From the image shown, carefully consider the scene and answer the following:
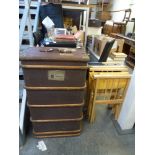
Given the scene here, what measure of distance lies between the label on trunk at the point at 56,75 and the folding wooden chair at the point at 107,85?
0.41 metres

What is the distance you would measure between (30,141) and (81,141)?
0.54m

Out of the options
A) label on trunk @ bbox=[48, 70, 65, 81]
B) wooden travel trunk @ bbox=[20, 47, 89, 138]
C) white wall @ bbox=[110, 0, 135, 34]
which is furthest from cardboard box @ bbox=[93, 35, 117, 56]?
white wall @ bbox=[110, 0, 135, 34]

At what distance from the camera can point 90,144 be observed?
5.13 ft

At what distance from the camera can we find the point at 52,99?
1.38 metres

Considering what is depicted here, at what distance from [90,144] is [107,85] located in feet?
2.18

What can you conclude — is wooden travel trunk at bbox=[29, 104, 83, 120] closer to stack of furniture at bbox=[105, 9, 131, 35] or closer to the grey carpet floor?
the grey carpet floor

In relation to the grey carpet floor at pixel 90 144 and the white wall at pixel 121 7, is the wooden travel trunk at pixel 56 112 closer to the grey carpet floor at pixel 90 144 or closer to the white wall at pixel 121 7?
the grey carpet floor at pixel 90 144

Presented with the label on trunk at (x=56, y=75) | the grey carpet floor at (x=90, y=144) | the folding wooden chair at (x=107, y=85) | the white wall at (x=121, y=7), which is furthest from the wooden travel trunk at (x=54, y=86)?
the white wall at (x=121, y=7)

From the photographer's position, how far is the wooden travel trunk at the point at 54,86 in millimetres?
1229

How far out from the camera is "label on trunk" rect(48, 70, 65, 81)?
1.27 metres
